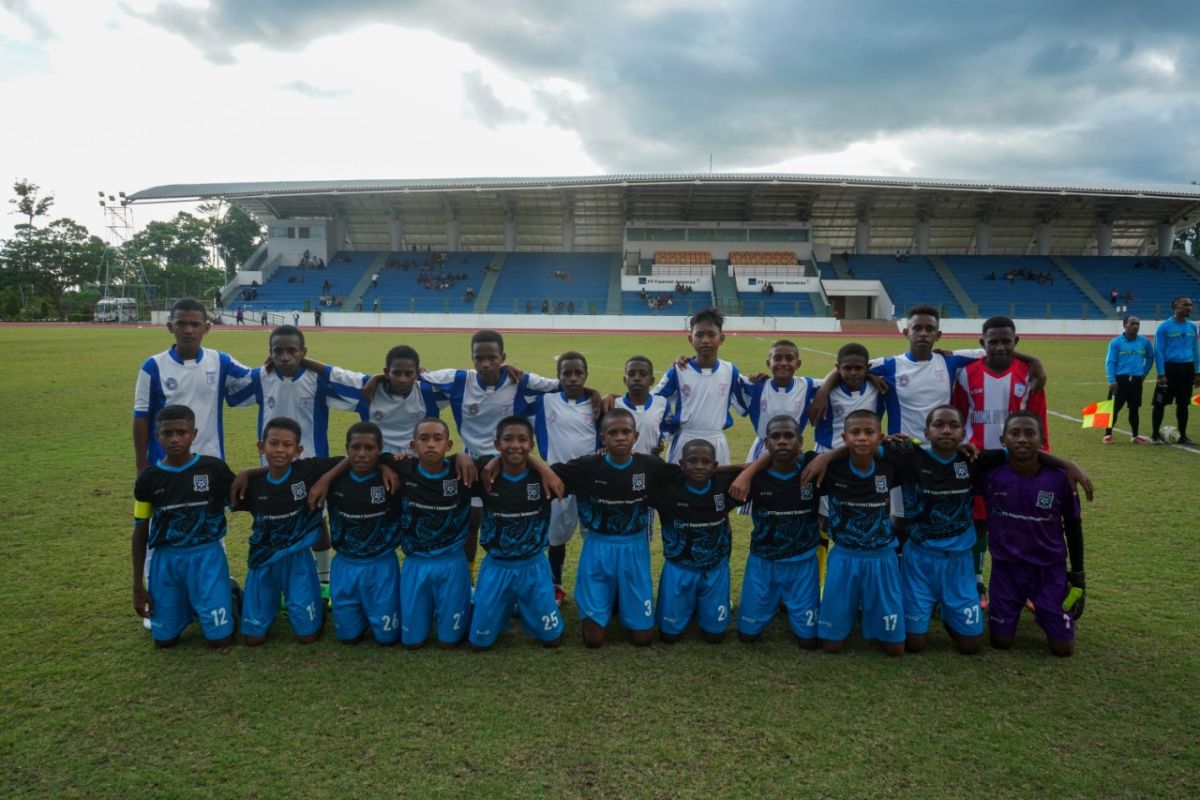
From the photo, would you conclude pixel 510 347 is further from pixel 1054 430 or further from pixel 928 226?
pixel 928 226

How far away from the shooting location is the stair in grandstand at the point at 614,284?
3919 cm

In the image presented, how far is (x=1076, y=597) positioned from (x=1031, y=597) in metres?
0.20

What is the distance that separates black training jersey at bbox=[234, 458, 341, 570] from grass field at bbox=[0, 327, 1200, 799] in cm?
47

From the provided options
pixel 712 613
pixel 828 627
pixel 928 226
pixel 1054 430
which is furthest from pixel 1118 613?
pixel 928 226

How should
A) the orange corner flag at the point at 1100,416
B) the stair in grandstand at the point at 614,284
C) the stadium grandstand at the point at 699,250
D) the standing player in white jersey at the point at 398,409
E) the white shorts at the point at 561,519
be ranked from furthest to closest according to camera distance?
the stair in grandstand at the point at 614,284 < the stadium grandstand at the point at 699,250 < the orange corner flag at the point at 1100,416 < the standing player in white jersey at the point at 398,409 < the white shorts at the point at 561,519

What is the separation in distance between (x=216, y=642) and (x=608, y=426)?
2.29 meters

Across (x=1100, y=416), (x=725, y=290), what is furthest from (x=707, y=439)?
(x=725, y=290)

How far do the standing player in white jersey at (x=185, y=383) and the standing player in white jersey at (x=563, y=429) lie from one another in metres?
1.90

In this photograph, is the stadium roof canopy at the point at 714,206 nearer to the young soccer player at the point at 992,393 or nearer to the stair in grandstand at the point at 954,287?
the stair in grandstand at the point at 954,287

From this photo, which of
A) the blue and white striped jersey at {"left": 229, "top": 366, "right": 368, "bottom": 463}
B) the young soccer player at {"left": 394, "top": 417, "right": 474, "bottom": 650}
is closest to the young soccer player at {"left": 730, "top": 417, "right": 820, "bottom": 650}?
the young soccer player at {"left": 394, "top": 417, "right": 474, "bottom": 650}

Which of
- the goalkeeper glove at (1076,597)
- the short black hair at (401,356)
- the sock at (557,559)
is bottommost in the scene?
the sock at (557,559)

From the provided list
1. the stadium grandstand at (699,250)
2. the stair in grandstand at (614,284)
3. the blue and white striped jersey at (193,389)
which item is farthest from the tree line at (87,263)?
the blue and white striped jersey at (193,389)

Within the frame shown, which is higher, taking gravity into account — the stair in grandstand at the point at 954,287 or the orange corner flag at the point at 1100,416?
the stair in grandstand at the point at 954,287

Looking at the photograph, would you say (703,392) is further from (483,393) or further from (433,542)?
(433,542)
